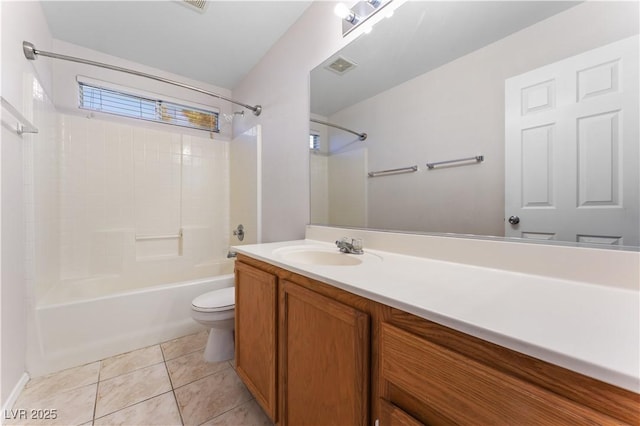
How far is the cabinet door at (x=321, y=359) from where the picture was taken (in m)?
0.67

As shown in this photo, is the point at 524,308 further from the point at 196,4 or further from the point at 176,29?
the point at 176,29

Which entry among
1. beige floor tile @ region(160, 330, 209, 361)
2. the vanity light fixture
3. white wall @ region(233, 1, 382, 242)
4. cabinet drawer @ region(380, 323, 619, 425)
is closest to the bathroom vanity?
cabinet drawer @ region(380, 323, 619, 425)

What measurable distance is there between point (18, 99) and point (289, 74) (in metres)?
1.65

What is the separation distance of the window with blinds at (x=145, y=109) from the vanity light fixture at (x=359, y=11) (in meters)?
2.11

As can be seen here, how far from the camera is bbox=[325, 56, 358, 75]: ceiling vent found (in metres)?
1.46

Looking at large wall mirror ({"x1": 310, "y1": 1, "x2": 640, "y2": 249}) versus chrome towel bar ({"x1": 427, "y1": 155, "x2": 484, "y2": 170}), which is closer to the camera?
large wall mirror ({"x1": 310, "y1": 1, "x2": 640, "y2": 249})

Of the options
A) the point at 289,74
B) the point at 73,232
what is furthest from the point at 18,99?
the point at 289,74

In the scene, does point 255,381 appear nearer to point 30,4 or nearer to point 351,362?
point 351,362

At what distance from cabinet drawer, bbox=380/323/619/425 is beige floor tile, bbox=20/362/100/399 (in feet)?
6.20

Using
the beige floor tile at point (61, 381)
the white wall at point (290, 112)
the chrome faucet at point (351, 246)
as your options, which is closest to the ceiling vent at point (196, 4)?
the white wall at point (290, 112)

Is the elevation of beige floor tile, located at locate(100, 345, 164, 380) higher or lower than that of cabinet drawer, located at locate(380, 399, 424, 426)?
lower

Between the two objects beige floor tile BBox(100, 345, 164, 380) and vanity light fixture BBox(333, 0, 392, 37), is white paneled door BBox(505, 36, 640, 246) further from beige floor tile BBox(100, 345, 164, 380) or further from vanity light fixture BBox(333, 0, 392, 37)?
beige floor tile BBox(100, 345, 164, 380)

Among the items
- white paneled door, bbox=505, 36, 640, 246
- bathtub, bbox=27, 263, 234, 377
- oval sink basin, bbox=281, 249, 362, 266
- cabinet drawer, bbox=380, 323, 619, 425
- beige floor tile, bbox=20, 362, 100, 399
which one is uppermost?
white paneled door, bbox=505, 36, 640, 246

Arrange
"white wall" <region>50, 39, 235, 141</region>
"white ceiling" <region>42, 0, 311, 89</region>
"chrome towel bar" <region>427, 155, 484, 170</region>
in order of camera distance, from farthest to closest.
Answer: "white wall" <region>50, 39, 235, 141</region> < "white ceiling" <region>42, 0, 311, 89</region> < "chrome towel bar" <region>427, 155, 484, 170</region>
